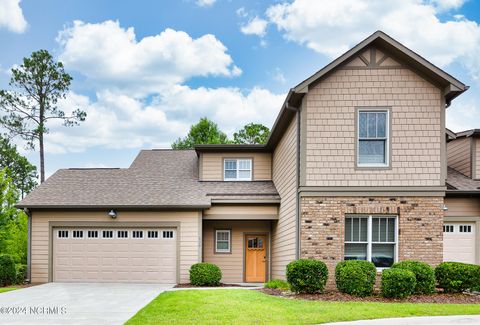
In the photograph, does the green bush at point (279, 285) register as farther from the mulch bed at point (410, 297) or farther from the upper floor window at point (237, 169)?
the upper floor window at point (237, 169)

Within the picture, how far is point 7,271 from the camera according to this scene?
1659 centimetres

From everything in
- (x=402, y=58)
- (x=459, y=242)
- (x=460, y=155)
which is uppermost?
(x=402, y=58)

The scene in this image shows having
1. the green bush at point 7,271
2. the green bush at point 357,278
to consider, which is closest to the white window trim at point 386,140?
the green bush at point 357,278

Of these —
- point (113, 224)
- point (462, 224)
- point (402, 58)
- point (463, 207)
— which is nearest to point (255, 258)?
point (113, 224)

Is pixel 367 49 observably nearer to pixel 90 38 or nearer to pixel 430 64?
pixel 430 64

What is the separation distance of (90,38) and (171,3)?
18.2 ft

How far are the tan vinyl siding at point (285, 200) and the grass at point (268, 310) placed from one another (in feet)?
11.2

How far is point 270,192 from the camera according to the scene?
1811 centimetres

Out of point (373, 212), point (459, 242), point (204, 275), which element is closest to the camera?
point (373, 212)

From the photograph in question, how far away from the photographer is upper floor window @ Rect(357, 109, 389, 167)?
1312cm

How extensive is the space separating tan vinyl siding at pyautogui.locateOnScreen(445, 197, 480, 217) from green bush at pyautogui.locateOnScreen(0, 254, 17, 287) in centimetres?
1517

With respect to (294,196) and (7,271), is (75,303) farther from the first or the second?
(294,196)

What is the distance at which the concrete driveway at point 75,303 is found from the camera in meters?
9.73

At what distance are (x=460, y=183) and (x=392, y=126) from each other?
5643 mm
